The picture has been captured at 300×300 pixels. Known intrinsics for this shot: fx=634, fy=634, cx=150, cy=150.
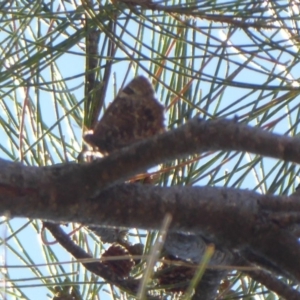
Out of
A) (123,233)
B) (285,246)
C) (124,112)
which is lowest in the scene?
(285,246)

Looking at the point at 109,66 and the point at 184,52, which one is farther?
the point at 184,52

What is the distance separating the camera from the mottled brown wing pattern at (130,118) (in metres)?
0.93

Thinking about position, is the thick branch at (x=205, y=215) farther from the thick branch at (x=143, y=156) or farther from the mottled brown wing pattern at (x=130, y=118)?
the mottled brown wing pattern at (x=130, y=118)

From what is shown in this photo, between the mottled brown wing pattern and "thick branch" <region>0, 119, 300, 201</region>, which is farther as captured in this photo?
the mottled brown wing pattern

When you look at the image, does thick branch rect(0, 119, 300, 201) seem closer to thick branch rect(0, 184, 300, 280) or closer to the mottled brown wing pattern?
thick branch rect(0, 184, 300, 280)

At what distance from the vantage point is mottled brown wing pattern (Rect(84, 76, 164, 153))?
933 mm

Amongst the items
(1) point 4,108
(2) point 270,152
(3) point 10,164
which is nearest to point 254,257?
(2) point 270,152

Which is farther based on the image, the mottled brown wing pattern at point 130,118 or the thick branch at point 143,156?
the mottled brown wing pattern at point 130,118

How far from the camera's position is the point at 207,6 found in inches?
32.8

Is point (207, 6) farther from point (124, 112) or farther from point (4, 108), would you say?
point (4, 108)

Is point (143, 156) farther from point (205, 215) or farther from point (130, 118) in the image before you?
point (130, 118)

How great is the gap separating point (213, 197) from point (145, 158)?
0.13 m

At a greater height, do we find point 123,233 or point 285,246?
point 123,233

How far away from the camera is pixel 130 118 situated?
103 cm
